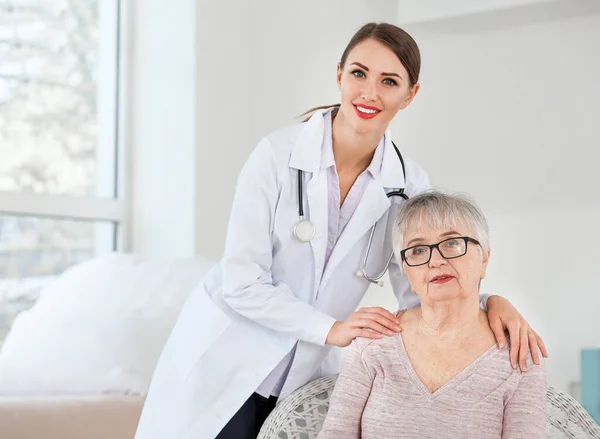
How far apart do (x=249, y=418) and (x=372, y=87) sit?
74 cm

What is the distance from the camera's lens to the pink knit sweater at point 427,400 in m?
1.49

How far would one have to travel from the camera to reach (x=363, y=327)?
161cm

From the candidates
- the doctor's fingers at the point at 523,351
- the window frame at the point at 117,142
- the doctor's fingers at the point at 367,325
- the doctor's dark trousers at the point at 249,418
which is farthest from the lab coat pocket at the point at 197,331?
the window frame at the point at 117,142

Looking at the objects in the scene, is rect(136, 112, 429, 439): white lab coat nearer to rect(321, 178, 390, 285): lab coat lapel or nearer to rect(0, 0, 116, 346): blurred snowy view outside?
rect(321, 178, 390, 285): lab coat lapel

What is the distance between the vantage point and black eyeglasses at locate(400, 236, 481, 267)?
1542 mm

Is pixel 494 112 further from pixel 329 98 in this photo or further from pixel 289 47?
pixel 289 47

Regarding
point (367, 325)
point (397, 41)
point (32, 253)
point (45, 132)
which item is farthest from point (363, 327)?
point (45, 132)

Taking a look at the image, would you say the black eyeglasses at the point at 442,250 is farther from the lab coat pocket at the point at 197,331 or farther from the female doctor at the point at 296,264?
the lab coat pocket at the point at 197,331

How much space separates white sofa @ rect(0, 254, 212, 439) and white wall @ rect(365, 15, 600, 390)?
43.5 inches

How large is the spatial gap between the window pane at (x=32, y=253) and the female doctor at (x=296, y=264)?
140 cm

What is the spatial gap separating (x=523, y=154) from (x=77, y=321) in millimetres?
1834

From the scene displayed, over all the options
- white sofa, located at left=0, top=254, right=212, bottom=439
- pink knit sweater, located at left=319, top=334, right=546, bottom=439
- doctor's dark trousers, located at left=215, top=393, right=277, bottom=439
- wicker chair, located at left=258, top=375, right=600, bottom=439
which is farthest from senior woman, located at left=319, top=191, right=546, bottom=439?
white sofa, located at left=0, top=254, right=212, bottom=439

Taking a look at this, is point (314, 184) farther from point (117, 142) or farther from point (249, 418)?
point (117, 142)

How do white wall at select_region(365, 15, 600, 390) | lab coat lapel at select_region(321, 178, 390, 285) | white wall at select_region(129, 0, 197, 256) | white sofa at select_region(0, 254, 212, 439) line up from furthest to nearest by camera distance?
1. white wall at select_region(129, 0, 197, 256)
2. white wall at select_region(365, 15, 600, 390)
3. white sofa at select_region(0, 254, 212, 439)
4. lab coat lapel at select_region(321, 178, 390, 285)
